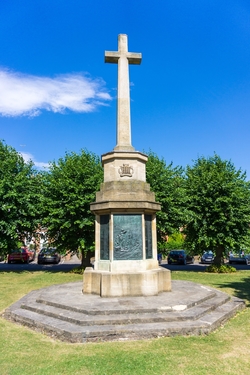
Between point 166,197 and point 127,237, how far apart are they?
10505 mm

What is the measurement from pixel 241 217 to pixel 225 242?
6.92 feet

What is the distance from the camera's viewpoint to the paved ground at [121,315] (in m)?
6.22

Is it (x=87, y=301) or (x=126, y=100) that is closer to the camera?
(x=87, y=301)

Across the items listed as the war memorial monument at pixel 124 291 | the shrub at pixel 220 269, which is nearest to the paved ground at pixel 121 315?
the war memorial monument at pixel 124 291

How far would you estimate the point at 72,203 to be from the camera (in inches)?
721

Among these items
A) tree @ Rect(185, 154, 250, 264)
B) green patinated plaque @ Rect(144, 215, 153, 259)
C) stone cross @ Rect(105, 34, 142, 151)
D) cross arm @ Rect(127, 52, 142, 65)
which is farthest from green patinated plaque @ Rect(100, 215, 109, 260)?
tree @ Rect(185, 154, 250, 264)

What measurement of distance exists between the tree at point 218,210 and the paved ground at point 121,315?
1136 cm

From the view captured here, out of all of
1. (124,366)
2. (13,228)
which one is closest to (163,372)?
(124,366)

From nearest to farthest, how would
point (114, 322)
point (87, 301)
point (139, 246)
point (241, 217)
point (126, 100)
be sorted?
point (114, 322), point (87, 301), point (139, 246), point (126, 100), point (241, 217)

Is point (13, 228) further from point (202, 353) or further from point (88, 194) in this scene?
point (202, 353)

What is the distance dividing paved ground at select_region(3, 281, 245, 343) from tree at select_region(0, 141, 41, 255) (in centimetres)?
1108

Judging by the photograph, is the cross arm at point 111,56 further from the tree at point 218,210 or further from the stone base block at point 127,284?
the tree at point 218,210

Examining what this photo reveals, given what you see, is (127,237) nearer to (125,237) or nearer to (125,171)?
(125,237)

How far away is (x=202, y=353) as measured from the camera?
5328 mm
